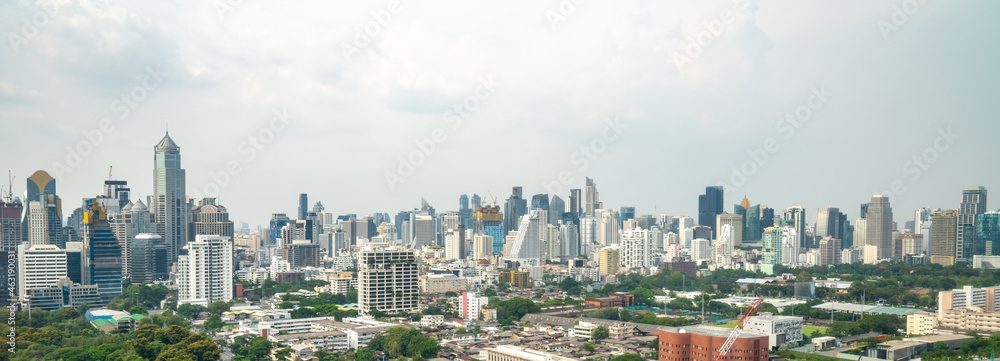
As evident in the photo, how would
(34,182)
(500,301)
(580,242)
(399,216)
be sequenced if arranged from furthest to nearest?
1. (399,216)
2. (580,242)
3. (34,182)
4. (500,301)

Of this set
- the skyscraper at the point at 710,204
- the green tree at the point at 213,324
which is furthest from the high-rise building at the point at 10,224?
the skyscraper at the point at 710,204

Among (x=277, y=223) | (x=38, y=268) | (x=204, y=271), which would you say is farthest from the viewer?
(x=277, y=223)

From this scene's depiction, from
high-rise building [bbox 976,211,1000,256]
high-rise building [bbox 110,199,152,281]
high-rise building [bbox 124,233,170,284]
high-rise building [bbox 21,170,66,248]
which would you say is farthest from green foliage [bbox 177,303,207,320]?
high-rise building [bbox 976,211,1000,256]

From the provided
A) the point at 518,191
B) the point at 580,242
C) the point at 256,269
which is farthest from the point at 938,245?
the point at 256,269

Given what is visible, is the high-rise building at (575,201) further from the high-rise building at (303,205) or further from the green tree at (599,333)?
the green tree at (599,333)

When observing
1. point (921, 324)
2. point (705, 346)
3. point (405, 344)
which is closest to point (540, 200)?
point (921, 324)

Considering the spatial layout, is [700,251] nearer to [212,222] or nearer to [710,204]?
[710,204]

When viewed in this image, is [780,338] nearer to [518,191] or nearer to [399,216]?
[518,191]
